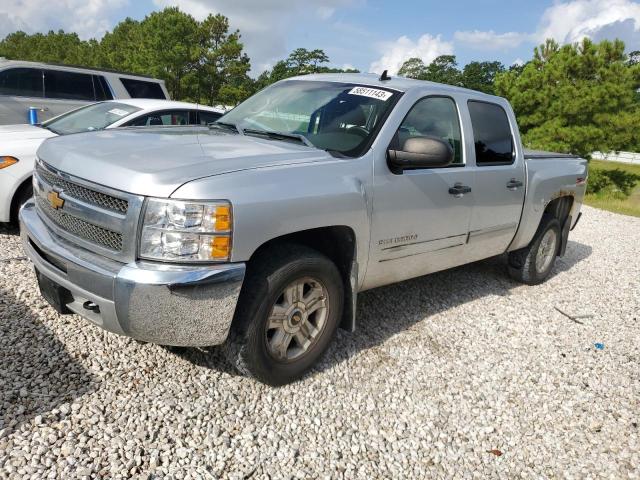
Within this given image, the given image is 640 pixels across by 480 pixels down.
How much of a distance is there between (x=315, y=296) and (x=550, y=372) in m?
1.99

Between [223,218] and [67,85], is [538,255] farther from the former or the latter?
[67,85]

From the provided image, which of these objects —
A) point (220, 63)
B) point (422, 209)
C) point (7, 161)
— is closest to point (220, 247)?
point (422, 209)

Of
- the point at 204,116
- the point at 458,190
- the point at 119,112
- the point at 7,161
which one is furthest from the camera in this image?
the point at 204,116

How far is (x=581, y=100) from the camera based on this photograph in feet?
56.6

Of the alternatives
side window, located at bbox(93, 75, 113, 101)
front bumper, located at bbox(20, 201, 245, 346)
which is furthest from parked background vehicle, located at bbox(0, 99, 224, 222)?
side window, located at bbox(93, 75, 113, 101)

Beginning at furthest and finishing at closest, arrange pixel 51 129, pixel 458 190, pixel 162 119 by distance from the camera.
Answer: pixel 162 119
pixel 51 129
pixel 458 190

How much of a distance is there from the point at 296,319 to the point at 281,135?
127 centimetres

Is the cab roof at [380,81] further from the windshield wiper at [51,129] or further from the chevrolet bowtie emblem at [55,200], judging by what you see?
the windshield wiper at [51,129]

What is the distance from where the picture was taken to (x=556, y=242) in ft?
19.2

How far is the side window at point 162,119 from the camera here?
19.6 ft

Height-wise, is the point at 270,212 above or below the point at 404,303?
above

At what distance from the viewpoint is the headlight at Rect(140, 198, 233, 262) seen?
7.91 ft

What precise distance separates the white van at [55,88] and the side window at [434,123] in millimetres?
6738

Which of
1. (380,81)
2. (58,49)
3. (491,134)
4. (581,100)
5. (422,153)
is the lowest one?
(422,153)
